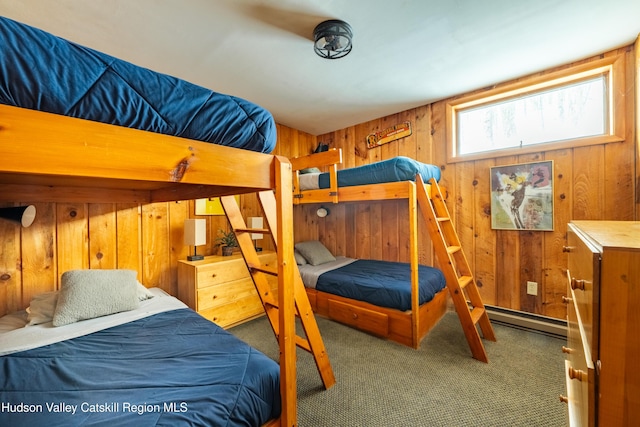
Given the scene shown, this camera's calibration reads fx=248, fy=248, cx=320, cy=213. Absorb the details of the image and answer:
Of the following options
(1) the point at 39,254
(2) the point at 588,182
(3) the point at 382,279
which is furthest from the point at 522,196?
(1) the point at 39,254

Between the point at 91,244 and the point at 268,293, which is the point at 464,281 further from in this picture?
the point at 91,244

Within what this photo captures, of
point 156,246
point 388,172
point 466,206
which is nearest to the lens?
point 388,172

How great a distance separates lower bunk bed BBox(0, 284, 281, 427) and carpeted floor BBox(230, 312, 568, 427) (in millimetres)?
585

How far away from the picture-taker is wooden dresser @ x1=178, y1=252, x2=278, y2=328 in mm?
2218

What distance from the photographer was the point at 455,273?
6.61 ft

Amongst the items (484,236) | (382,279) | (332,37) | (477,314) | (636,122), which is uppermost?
(332,37)

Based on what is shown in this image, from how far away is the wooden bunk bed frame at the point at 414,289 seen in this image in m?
2.00

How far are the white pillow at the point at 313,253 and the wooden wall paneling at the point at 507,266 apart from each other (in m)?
1.86

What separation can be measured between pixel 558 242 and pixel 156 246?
3.75 meters

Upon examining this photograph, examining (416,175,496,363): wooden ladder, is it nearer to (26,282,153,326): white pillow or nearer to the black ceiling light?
the black ceiling light

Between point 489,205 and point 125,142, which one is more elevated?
point 125,142

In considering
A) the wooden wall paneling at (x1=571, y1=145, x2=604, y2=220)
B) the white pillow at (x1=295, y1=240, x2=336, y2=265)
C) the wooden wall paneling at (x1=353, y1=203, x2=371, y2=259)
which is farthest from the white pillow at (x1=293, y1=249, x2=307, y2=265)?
the wooden wall paneling at (x1=571, y1=145, x2=604, y2=220)

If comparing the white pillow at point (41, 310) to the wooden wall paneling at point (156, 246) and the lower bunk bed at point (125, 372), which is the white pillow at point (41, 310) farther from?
the wooden wall paneling at point (156, 246)

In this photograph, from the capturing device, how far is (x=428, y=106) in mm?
2947
